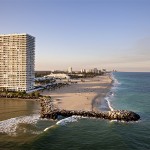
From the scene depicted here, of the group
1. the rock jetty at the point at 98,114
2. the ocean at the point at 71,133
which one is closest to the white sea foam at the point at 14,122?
the ocean at the point at 71,133

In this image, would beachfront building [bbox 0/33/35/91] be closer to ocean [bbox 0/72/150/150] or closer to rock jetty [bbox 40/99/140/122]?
ocean [bbox 0/72/150/150]

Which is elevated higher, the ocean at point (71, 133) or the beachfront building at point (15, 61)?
the beachfront building at point (15, 61)

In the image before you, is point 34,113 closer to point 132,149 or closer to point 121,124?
point 121,124

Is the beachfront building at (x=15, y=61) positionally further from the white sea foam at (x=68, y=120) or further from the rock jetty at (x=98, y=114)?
the white sea foam at (x=68, y=120)

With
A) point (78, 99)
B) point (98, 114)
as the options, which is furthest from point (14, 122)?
point (78, 99)

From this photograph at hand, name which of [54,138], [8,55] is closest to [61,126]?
[54,138]

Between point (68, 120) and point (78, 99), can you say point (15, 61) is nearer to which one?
point (78, 99)
